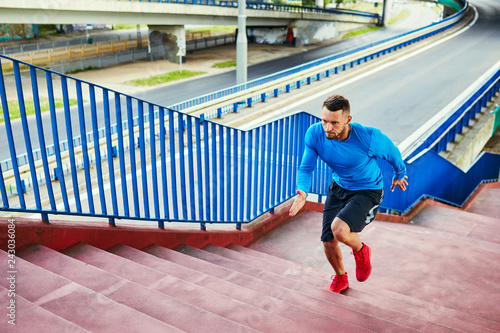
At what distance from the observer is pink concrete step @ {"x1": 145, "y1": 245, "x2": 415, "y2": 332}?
3.41 meters

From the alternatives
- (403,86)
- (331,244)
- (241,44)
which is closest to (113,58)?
(241,44)

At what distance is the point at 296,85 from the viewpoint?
20.8 meters

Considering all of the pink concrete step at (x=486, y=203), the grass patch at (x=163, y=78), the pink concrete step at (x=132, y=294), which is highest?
the pink concrete step at (x=132, y=294)

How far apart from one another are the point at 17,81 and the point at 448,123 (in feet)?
36.1

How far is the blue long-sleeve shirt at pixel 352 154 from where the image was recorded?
3.88 m

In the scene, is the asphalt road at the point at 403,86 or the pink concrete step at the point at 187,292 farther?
the asphalt road at the point at 403,86

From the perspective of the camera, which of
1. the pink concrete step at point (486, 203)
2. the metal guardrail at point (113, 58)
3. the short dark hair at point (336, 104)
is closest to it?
the short dark hair at point (336, 104)

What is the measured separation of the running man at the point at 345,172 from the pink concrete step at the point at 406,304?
0.85ft

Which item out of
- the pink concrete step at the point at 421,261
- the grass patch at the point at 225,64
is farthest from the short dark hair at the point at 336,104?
the grass patch at the point at 225,64

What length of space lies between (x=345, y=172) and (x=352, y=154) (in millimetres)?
204

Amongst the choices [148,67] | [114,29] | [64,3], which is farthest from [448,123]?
[114,29]

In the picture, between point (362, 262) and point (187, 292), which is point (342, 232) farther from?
point (187, 292)

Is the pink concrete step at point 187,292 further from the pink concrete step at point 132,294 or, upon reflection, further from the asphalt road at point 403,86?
the asphalt road at point 403,86

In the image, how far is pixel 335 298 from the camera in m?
3.94
